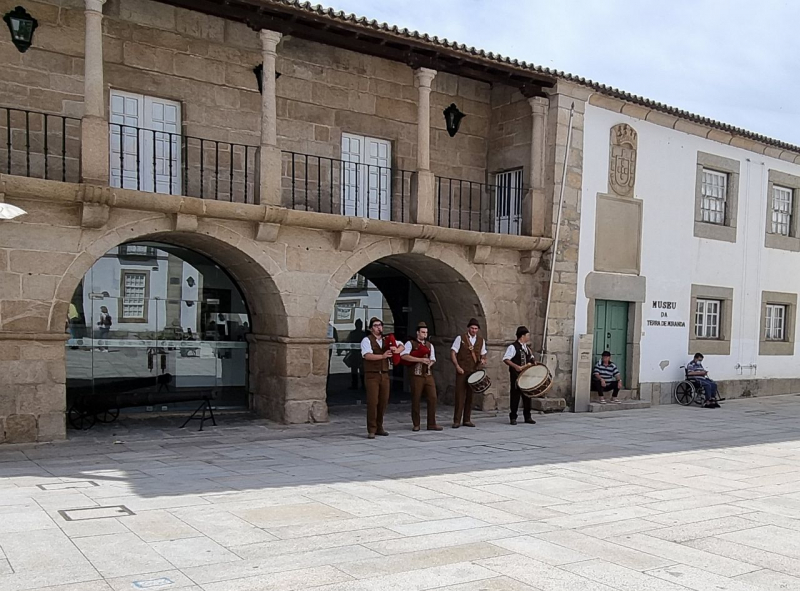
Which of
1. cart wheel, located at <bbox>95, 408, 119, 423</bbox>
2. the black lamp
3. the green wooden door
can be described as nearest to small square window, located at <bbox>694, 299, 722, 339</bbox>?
the green wooden door

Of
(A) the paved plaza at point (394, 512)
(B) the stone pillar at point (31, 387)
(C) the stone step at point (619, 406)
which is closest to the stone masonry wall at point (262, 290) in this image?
(B) the stone pillar at point (31, 387)

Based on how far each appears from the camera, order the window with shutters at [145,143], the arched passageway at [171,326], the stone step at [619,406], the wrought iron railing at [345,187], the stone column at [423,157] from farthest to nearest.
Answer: the stone step at [619,406] < the wrought iron railing at [345,187] < the stone column at [423,157] < the arched passageway at [171,326] < the window with shutters at [145,143]

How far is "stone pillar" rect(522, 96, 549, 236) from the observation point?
12.1 meters

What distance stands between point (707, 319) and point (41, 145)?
12.3 meters

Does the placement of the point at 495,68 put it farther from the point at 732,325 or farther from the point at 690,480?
the point at 732,325

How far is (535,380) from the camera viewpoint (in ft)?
33.9

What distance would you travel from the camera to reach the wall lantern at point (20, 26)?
29.1 feet

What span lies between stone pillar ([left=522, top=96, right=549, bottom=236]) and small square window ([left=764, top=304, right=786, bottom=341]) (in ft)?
23.7

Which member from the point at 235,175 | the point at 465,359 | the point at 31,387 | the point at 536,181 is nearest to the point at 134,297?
the point at 235,175

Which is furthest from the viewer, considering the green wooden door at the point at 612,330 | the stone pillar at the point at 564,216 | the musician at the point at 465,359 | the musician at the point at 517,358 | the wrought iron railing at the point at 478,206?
the green wooden door at the point at 612,330

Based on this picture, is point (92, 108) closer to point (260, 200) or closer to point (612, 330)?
point (260, 200)

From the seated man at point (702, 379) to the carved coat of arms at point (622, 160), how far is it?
348 cm

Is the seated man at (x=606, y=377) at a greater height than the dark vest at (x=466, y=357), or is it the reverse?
the dark vest at (x=466, y=357)

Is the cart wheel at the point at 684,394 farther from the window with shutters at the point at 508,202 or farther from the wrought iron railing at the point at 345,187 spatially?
the wrought iron railing at the point at 345,187
